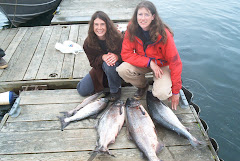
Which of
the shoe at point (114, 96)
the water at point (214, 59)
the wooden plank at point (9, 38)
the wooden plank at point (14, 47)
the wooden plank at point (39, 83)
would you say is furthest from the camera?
the wooden plank at point (9, 38)

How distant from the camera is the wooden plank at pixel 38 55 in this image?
437cm

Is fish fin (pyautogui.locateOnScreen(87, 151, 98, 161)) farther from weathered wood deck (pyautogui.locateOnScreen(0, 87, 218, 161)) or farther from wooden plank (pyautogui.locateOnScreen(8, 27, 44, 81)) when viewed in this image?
wooden plank (pyautogui.locateOnScreen(8, 27, 44, 81))

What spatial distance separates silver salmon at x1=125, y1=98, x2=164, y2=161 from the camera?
261 cm

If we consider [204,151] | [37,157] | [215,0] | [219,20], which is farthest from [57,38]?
[215,0]

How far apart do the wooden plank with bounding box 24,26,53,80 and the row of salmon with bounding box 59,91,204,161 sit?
5.25ft

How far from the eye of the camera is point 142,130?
9.34 ft

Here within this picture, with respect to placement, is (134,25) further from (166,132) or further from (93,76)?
(166,132)

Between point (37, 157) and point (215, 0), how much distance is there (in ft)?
44.7

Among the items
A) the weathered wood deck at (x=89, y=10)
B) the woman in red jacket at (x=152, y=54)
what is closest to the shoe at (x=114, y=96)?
the woman in red jacket at (x=152, y=54)

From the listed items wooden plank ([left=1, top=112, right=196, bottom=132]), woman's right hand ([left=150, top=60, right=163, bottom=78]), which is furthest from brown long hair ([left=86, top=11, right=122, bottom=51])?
wooden plank ([left=1, top=112, right=196, bottom=132])

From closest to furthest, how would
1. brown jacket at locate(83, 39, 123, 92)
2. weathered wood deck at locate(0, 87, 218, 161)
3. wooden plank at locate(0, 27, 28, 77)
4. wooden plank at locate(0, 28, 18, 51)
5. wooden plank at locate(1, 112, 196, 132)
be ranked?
1. weathered wood deck at locate(0, 87, 218, 161)
2. wooden plank at locate(1, 112, 196, 132)
3. brown jacket at locate(83, 39, 123, 92)
4. wooden plank at locate(0, 27, 28, 77)
5. wooden plank at locate(0, 28, 18, 51)

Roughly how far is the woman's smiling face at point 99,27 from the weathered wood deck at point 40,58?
129 centimetres

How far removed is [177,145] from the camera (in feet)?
9.18

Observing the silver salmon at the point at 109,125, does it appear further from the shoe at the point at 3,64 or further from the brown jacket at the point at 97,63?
the shoe at the point at 3,64
